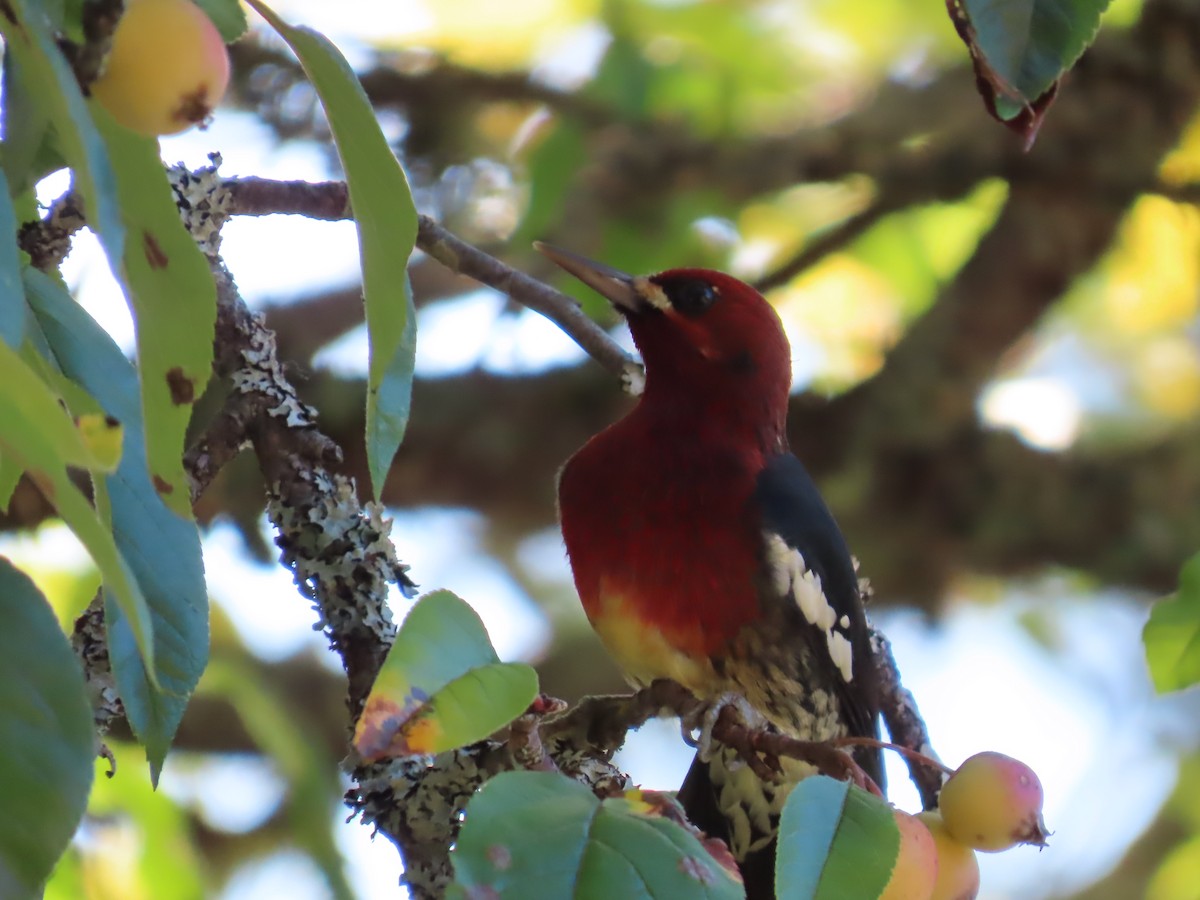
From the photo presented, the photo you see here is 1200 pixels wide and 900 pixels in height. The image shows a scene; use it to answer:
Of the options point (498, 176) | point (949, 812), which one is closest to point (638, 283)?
point (498, 176)

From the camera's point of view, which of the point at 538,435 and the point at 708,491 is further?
the point at 538,435

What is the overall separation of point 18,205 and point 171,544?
0.30 metres

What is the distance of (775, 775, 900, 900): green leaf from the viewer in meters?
0.98

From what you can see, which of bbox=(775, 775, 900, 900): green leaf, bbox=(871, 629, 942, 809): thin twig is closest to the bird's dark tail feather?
bbox=(871, 629, 942, 809): thin twig

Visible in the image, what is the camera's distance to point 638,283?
2.69 metres

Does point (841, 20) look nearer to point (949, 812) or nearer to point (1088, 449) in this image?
point (1088, 449)

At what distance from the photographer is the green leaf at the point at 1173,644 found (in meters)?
1.47

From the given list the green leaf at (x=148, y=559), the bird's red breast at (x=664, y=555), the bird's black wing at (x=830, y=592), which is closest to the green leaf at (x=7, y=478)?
the green leaf at (x=148, y=559)

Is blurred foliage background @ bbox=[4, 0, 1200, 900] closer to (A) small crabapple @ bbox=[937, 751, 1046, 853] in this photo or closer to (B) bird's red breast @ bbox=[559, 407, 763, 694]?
(B) bird's red breast @ bbox=[559, 407, 763, 694]

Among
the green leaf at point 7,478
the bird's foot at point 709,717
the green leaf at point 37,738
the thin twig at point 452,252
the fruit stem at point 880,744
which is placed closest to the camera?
the green leaf at point 37,738

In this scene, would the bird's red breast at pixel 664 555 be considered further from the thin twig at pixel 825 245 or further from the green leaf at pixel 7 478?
the thin twig at pixel 825 245

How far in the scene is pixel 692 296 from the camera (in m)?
2.67

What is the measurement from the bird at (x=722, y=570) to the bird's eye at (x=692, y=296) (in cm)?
6

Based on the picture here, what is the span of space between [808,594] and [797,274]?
1595 mm
